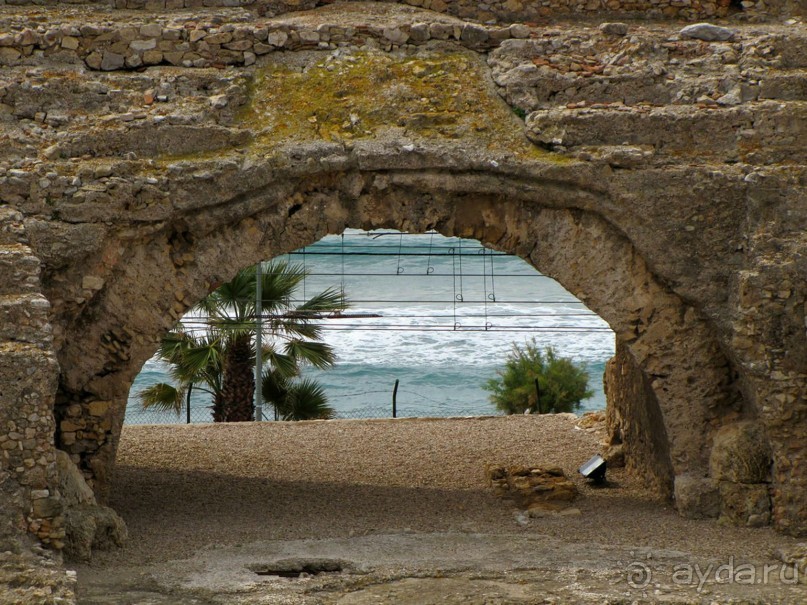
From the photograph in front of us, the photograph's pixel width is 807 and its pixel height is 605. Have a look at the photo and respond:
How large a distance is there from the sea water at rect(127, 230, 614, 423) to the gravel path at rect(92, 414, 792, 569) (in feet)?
36.9

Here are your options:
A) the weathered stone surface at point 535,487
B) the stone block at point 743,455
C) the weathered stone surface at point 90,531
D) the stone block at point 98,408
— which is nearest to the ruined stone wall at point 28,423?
the weathered stone surface at point 90,531

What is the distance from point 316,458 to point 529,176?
167 inches

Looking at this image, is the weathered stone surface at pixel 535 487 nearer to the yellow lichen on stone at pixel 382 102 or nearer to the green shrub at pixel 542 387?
the yellow lichen on stone at pixel 382 102

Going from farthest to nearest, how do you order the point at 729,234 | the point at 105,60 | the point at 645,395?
the point at 645,395, the point at 105,60, the point at 729,234

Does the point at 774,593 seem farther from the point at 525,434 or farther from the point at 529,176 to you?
the point at 525,434

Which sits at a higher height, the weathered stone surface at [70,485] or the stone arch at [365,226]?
the stone arch at [365,226]

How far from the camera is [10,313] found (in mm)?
8312

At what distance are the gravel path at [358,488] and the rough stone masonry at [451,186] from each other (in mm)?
507

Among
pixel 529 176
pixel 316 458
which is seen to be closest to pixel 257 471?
pixel 316 458

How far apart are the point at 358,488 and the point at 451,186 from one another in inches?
121

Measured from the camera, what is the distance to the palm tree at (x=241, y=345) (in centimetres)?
1552

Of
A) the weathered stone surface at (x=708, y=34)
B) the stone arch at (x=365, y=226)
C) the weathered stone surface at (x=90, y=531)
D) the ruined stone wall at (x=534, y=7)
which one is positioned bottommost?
the weathered stone surface at (x=90, y=531)

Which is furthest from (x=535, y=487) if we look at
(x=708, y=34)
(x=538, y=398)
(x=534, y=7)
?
(x=538, y=398)

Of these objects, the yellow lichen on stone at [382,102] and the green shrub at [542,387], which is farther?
the green shrub at [542,387]
